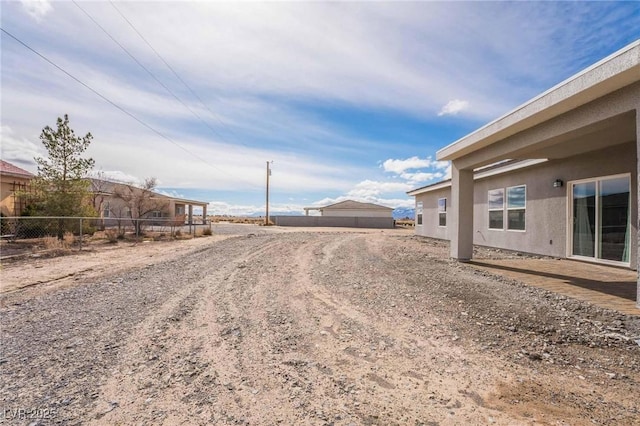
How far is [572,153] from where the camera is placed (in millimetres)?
8656

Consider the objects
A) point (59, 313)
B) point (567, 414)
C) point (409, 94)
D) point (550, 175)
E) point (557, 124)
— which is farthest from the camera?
point (409, 94)

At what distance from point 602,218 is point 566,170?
1752mm

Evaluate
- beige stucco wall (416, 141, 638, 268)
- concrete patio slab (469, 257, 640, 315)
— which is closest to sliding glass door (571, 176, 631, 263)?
beige stucco wall (416, 141, 638, 268)

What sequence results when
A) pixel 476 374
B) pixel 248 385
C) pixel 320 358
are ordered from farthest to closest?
pixel 320 358
pixel 476 374
pixel 248 385

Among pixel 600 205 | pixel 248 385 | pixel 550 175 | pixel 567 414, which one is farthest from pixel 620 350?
pixel 550 175

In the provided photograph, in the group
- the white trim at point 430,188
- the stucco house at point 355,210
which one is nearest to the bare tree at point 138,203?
the white trim at point 430,188

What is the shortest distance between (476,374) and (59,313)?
550 cm

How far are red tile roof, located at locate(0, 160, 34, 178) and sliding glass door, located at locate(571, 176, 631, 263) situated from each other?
21.8m

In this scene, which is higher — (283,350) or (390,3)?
(390,3)

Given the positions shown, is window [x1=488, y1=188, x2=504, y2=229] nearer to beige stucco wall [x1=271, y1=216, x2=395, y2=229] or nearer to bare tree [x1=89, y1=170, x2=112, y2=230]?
bare tree [x1=89, y1=170, x2=112, y2=230]

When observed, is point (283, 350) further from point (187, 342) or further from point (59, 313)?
point (59, 313)

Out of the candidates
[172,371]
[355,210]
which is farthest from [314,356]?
[355,210]

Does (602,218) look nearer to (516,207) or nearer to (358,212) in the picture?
(516,207)

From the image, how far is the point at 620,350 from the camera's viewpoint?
11.5ft
